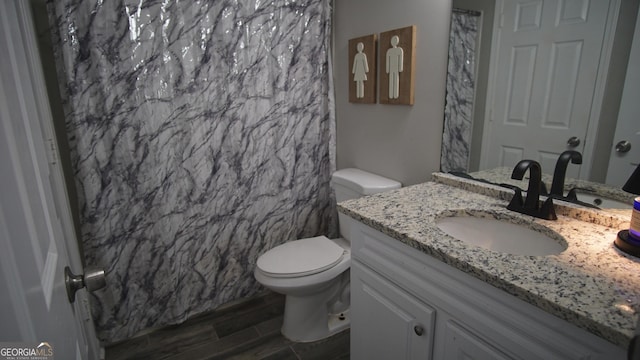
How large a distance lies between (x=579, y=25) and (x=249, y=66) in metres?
1.53

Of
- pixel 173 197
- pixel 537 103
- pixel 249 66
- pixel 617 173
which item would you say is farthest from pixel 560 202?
pixel 173 197

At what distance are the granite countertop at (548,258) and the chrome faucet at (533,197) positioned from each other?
0.03 metres

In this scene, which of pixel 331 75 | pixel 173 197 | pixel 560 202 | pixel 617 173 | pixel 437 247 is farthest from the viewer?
pixel 331 75

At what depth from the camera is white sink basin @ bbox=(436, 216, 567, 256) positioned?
1166 millimetres

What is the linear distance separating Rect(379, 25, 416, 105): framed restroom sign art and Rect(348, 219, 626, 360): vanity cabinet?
83cm

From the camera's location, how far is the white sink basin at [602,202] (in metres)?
1.18

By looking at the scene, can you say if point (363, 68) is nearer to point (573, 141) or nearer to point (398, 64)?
point (398, 64)

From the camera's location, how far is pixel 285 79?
215 cm

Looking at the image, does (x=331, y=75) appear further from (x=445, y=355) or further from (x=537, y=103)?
(x=445, y=355)

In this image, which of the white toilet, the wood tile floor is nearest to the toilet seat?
the white toilet

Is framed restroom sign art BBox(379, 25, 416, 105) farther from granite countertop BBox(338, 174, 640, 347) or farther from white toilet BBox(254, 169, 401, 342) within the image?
granite countertop BBox(338, 174, 640, 347)

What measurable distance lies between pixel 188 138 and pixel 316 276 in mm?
1008

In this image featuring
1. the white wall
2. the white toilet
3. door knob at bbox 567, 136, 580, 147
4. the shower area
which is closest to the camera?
door knob at bbox 567, 136, 580, 147

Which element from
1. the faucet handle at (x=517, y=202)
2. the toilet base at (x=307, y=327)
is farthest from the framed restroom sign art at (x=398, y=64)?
the toilet base at (x=307, y=327)
